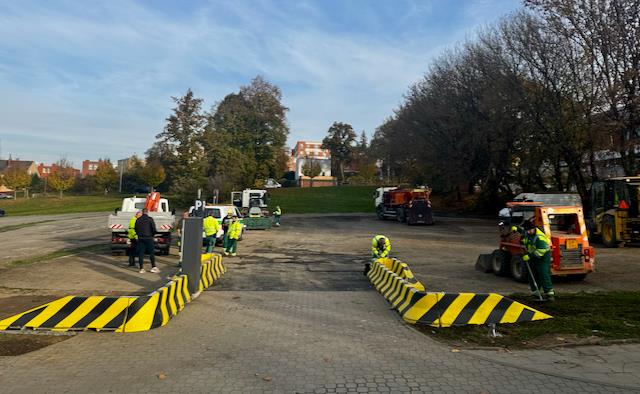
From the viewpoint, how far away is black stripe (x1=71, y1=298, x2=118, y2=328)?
294 inches

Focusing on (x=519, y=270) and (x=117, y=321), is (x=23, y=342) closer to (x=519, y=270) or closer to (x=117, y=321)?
(x=117, y=321)

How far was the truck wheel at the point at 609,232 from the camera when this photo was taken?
19438 mm

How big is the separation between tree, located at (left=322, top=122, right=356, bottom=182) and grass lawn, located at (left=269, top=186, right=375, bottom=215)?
27.5m

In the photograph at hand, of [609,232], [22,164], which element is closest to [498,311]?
[609,232]

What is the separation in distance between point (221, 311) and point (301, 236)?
1789 cm

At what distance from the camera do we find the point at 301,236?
26.8m

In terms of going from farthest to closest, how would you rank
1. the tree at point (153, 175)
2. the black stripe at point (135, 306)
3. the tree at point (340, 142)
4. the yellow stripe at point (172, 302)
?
the tree at point (340, 142)
the tree at point (153, 175)
the yellow stripe at point (172, 302)
the black stripe at point (135, 306)

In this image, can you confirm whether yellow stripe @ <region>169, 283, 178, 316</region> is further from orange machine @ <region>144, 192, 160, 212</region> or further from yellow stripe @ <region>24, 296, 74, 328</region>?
orange machine @ <region>144, 192, 160, 212</region>

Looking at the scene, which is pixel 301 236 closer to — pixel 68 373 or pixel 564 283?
pixel 564 283

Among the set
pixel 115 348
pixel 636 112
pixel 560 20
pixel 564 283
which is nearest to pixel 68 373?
pixel 115 348

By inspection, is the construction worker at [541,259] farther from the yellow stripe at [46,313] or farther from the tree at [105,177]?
the tree at [105,177]

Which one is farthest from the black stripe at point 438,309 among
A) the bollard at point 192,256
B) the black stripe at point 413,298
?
the bollard at point 192,256

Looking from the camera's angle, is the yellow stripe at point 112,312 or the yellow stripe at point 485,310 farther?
the yellow stripe at point 485,310

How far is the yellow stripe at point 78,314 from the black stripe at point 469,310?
231 inches
